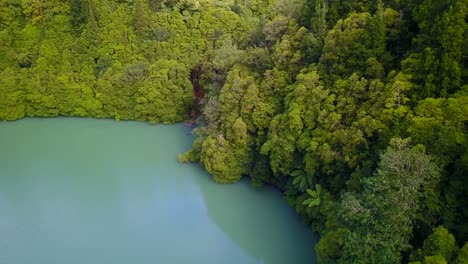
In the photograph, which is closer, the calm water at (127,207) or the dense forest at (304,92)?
the dense forest at (304,92)

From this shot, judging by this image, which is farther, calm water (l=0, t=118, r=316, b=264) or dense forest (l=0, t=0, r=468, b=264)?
calm water (l=0, t=118, r=316, b=264)

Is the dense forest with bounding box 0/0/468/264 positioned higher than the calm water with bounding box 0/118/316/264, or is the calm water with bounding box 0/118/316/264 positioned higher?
the dense forest with bounding box 0/0/468/264

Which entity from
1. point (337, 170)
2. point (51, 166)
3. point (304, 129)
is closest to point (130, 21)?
point (51, 166)

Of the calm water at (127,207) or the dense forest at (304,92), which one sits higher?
the dense forest at (304,92)

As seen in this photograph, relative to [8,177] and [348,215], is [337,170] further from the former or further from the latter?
[8,177]
